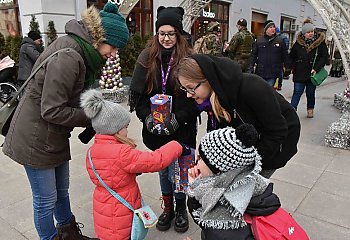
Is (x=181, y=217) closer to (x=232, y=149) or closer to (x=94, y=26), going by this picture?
(x=232, y=149)

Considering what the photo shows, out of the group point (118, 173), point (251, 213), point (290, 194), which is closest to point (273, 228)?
point (251, 213)

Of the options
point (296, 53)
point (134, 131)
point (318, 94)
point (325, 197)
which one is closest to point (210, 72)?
point (325, 197)

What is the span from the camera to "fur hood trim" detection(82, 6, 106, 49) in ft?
6.67

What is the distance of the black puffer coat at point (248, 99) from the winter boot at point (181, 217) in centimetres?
114

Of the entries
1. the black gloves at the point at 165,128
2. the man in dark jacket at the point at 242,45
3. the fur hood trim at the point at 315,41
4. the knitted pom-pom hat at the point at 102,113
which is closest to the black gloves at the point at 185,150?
the black gloves at the point at 165,128

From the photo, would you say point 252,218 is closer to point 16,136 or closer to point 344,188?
point 16,136

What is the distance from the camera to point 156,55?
2.52m

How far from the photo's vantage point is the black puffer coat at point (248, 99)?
1720mm

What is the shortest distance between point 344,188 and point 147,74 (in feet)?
8.69

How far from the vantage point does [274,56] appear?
6.98 m

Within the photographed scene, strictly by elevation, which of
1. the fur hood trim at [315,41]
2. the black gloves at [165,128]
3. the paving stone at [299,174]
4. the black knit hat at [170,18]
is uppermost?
the black knit hat at [170,18]

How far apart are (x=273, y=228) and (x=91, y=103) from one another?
1.25m

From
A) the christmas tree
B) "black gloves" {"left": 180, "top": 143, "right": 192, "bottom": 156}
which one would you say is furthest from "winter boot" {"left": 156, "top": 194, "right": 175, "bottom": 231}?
the christmas tree

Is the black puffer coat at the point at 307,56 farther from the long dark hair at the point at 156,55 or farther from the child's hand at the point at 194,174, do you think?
the child's hand at the point at 194,174
